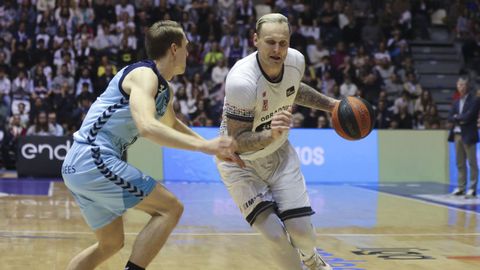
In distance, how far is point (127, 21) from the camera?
2072 cm

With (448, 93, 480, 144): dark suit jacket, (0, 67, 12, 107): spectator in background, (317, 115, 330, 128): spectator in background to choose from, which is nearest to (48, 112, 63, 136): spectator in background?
(0, 67, 12, 107): spectator in background

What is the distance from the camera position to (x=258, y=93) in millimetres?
5660

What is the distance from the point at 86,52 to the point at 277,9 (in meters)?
5.72

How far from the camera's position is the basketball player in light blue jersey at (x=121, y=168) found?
4930 millimetres

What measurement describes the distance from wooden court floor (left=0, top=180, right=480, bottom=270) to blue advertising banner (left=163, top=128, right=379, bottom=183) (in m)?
2.94

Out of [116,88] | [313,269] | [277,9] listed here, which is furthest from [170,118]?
[277,9]

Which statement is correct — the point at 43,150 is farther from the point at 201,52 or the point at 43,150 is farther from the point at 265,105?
the point at 265,105

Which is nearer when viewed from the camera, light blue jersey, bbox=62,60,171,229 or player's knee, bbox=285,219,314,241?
light blue jersey, bbox=62,60,171,229

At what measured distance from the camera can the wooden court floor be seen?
24.5 feet

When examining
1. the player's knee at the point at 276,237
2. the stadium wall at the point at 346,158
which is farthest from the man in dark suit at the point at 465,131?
the player's knee at the point at 276,237

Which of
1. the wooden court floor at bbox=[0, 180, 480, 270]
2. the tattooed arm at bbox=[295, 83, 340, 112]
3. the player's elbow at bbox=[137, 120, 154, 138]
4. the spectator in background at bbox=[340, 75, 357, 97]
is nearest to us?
the player's elbow at bbox=[137, 120, 154, 138]

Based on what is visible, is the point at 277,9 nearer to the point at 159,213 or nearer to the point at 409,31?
the point at 409,31

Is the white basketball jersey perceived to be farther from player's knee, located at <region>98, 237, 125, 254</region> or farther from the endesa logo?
the endesa logo

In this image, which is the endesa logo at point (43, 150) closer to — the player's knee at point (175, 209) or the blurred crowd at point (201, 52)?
the blurred crowd at point (201, 52)
